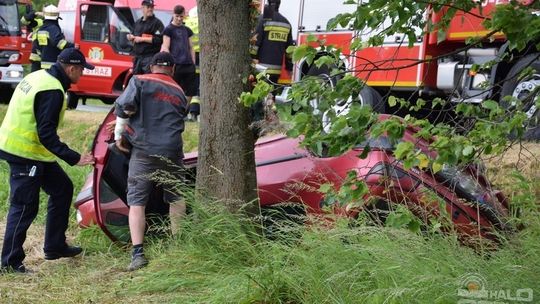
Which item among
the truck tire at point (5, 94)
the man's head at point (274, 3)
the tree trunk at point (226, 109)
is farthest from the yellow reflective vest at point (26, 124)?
the truck tire at point (5, 94)

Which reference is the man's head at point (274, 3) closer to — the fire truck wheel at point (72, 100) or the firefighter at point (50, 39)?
the firefighter at point (50, 39)

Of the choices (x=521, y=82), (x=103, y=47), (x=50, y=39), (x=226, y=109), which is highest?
(x=521, y=82)

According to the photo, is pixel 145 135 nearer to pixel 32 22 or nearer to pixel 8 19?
pixel 32 22

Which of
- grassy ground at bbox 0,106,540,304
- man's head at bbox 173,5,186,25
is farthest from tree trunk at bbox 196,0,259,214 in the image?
man's head at bbox 173,5,186,25

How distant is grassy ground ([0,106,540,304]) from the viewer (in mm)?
4062

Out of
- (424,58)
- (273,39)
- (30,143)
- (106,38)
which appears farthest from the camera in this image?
(106,38)

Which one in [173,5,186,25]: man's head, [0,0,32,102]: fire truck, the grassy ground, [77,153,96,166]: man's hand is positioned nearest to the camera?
the grassy ground

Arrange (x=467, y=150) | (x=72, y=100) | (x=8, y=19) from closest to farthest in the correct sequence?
(x=467, y=150), (x=72, y=100), (x=8, y=19)

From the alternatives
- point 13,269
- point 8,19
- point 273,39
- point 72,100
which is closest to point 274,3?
point 273,39

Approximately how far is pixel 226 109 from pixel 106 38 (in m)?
10.6

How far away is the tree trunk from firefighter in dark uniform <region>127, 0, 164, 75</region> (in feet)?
20.2

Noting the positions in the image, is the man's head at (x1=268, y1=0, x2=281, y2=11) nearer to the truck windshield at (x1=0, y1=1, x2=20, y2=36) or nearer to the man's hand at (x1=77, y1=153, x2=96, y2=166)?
the man's hand at (x1=77, y1=153, x2=96, y2=166)

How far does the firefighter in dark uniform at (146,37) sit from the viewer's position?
38.8 ft

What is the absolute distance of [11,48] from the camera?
17.6 m
